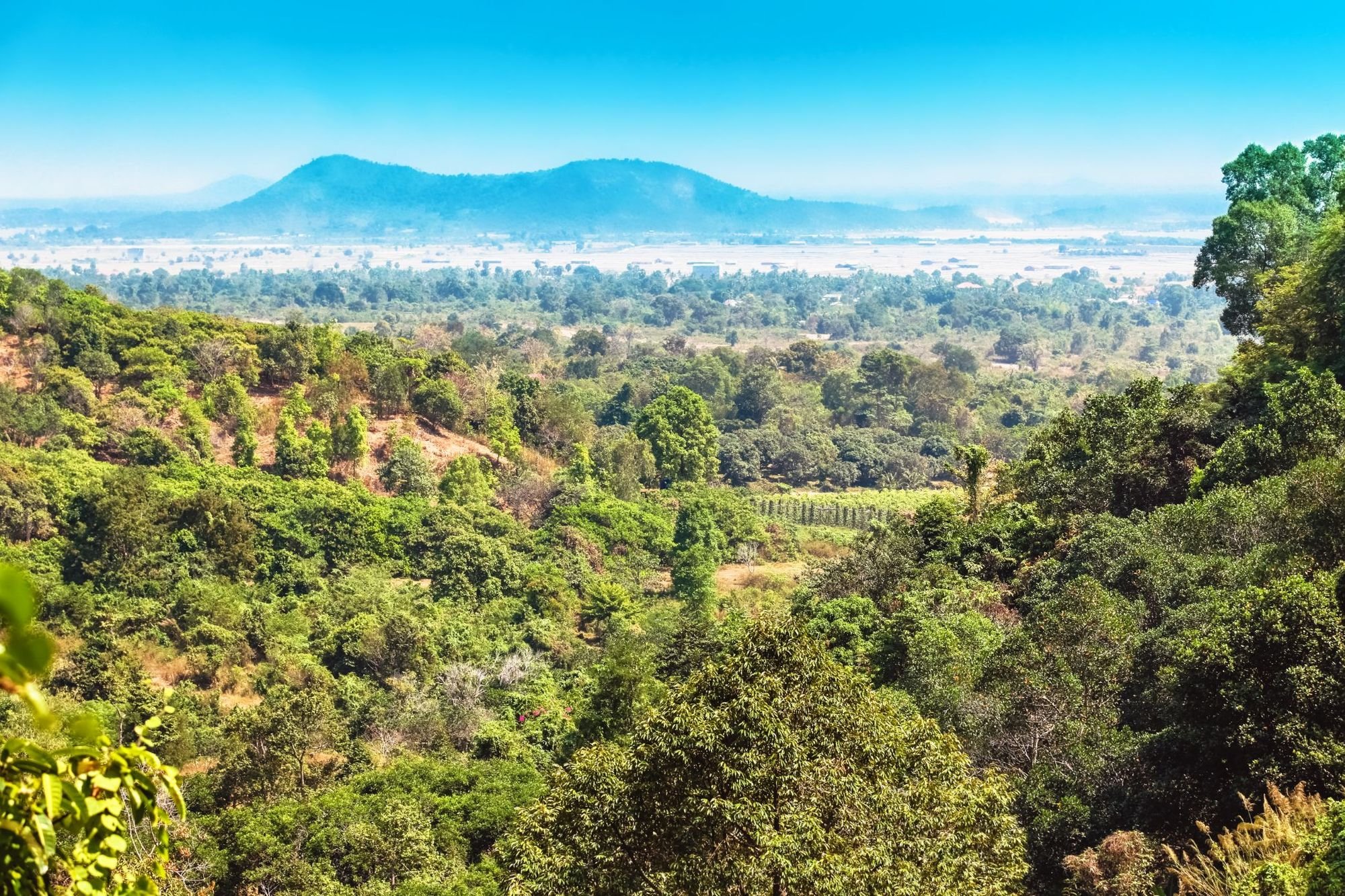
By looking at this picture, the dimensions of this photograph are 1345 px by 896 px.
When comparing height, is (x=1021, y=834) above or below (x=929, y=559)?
above

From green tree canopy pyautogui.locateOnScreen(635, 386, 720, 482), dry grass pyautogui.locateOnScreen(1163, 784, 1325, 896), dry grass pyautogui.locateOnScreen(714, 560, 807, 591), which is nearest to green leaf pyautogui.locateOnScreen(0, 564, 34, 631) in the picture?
dry grass pyautogui.locateOnScreen(1163, 784, 1325, 896)

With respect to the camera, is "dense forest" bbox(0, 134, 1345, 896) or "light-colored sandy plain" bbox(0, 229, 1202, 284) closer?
"dense forest" bbox(0, 134, 1345, 896)

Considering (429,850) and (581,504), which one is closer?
(429,850)

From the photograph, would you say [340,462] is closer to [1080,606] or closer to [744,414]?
[1080,606]

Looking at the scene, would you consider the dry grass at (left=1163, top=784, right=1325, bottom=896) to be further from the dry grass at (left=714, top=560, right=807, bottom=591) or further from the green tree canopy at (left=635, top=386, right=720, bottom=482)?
the green tree canopy at (left=635, top=386, right=720, bottom=482)

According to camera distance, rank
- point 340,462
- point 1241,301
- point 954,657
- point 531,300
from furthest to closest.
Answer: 1. point 531,300
2. point 340,462
3. point 1241,301
4. point 954,657

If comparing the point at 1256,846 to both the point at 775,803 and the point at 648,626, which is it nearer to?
the point at 775,803

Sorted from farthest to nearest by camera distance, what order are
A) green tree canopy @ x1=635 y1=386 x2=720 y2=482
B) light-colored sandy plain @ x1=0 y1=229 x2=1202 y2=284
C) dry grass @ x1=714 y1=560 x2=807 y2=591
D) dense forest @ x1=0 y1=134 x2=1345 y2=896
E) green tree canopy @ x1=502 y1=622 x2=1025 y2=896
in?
light-colored sandy plain @ x1=0 y1=229 x2=1202 y2=284 < green tree canopy @ x1=635 y1=386 x2=720 y2=482 < dry grass @ x1=714 y1=560 x2=807 y2=591 < dense forest @ x1=0 y1=134 x2=1345 y2=896 < green tree canopy @ x1=502 y1=622 x2=1025 y2=896

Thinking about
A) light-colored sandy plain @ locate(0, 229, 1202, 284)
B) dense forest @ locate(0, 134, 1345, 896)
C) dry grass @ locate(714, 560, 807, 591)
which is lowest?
dry grass @ locate(714, 560, 807, 591)

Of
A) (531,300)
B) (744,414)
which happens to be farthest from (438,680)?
(531,300)
